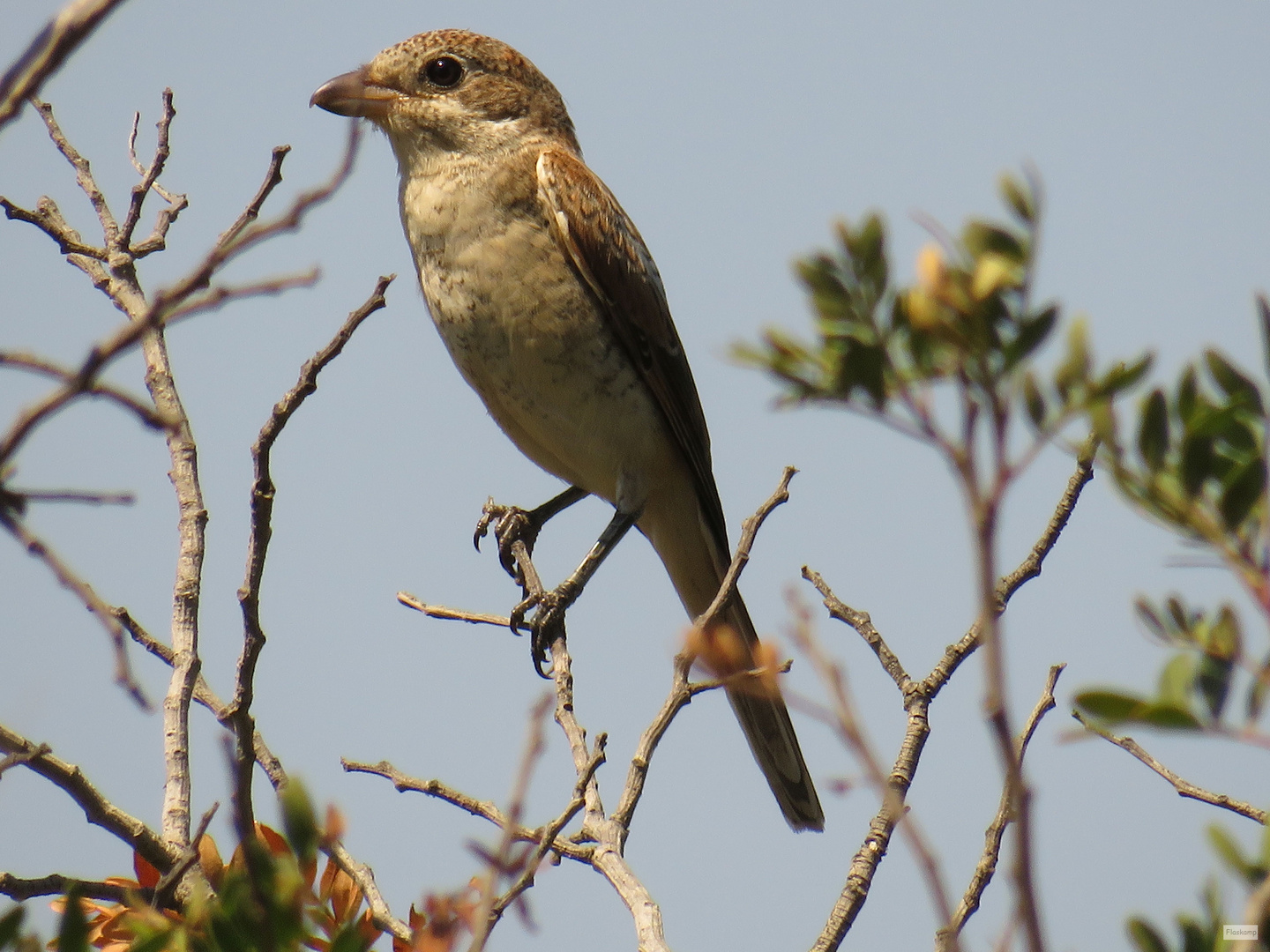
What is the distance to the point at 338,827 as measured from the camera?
5.17 feet

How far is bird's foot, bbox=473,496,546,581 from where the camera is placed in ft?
16.3

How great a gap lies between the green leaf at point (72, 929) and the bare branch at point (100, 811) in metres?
0.92

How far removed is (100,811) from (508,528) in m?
2.75

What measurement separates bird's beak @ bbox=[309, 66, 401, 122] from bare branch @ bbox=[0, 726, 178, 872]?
3283 millimetres

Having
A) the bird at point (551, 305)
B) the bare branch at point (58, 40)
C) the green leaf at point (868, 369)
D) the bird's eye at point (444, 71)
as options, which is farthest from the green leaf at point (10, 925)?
the bird's eye at point (444, 71)

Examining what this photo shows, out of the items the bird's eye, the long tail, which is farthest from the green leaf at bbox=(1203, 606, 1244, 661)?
the bird's eye

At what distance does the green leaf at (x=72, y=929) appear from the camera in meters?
1.37

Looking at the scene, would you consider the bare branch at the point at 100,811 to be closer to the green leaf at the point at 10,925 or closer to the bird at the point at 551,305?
the green leaf at the point at 10,925

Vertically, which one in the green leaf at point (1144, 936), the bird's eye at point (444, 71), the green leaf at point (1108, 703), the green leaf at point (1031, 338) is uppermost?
the bird's eye at point (444, 71)

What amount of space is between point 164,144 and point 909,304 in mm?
3061

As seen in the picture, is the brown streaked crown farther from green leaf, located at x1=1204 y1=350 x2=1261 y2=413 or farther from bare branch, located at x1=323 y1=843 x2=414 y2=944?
green leaf, located at x1=1204 y1=350 x2=1261 y2=413

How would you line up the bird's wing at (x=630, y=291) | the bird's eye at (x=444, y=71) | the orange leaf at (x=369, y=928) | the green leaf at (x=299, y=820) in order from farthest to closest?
1. the bird's eye at (x=444, y=71)
2. the bird's wing at (x=630, y=291)
3. the orange leaf at (x=369, y=928)
4. the green leaf at (x=299, y=820)

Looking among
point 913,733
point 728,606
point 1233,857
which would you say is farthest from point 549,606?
point 1233,857

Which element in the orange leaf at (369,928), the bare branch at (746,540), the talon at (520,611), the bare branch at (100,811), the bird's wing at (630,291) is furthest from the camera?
the bird's wing at (630,291)
